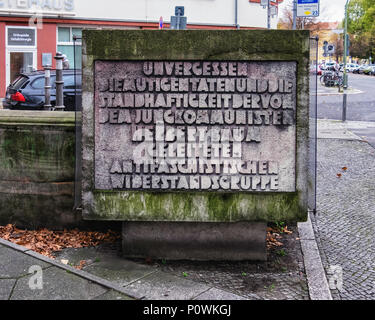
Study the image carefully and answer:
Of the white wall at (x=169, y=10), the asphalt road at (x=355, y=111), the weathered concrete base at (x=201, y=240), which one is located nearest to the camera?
the weathered concrete base at (x=201, y=240)

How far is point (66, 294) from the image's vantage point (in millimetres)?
4039

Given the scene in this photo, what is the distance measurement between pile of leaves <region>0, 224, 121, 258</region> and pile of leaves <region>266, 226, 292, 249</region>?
1.58m

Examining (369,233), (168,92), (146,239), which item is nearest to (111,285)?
(146,239)

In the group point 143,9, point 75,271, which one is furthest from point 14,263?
point 143,9

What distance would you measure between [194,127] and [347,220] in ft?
8.74

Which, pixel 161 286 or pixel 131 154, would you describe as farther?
pixel 131 154

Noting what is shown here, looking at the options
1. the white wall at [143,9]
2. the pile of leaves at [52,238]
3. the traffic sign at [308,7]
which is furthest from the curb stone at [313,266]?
the white wall at [143,9]

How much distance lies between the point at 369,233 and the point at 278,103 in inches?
83.8

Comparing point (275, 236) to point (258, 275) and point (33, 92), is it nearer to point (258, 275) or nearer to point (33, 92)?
point (258, 275)

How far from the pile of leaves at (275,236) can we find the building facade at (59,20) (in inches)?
700

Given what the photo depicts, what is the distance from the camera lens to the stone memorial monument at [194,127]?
482cm

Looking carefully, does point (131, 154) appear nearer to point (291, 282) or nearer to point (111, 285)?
point (111, 285)

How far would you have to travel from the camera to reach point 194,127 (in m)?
4.90

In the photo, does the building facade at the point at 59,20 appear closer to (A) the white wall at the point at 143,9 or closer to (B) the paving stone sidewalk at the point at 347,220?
(A) the white wall at the point at 143,9
